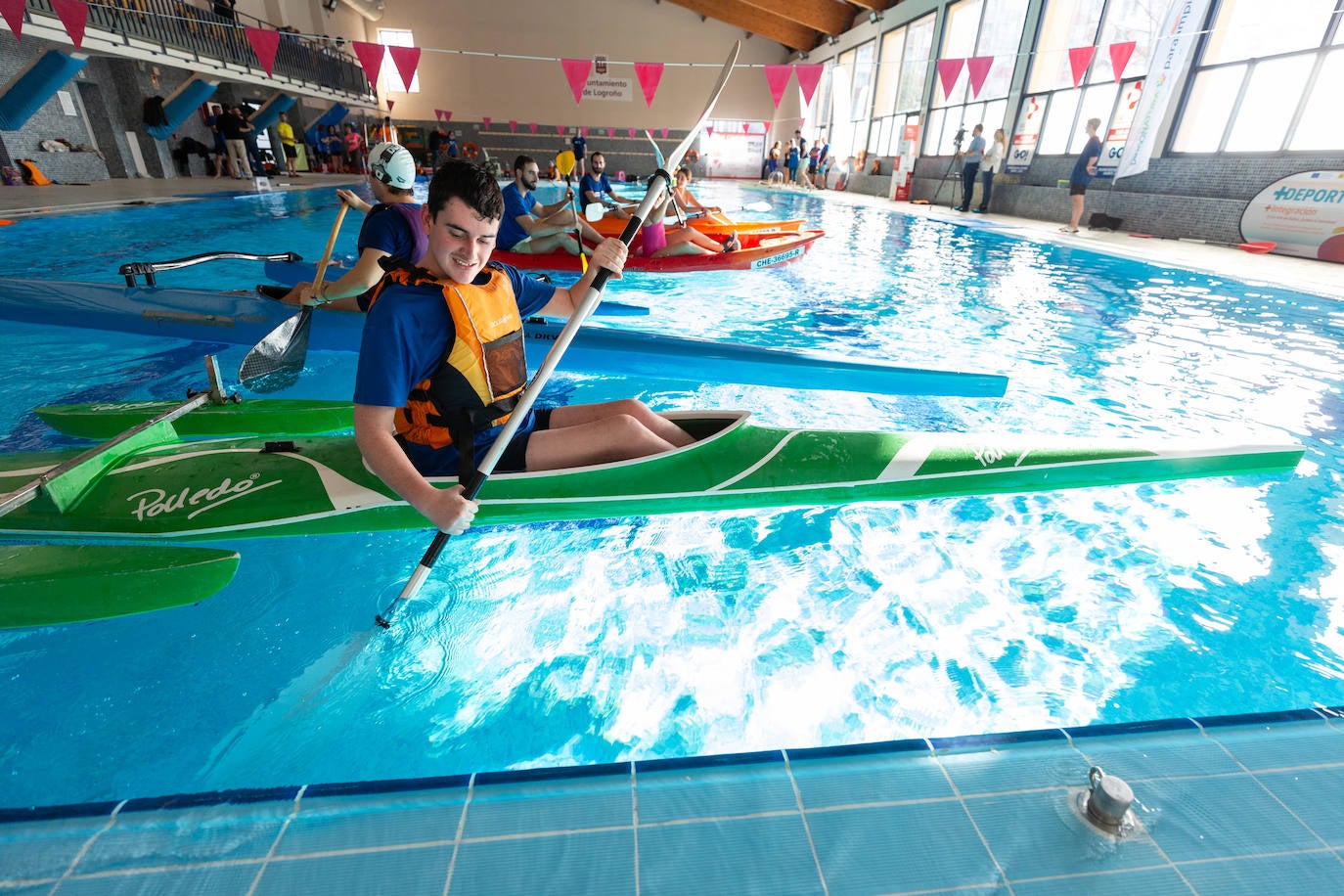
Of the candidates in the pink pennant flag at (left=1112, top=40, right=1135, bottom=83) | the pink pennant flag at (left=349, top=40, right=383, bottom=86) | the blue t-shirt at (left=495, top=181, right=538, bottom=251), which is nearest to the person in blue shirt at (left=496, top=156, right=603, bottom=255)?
the blue t-shirt at (left=495, top=181, right=538, bottom=251)

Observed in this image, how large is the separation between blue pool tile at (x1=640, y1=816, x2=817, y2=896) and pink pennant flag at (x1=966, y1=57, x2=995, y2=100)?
13271mm

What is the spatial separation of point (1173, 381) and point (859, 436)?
12.2 ft

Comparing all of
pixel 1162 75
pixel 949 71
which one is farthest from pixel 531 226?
pixel 1162 75

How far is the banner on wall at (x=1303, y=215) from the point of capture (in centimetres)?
878

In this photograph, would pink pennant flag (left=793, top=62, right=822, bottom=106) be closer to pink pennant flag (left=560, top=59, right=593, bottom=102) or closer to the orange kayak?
pink pennant flag (left=560, top=59, right=593, bottom=102)

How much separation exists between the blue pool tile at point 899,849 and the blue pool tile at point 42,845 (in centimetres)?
144

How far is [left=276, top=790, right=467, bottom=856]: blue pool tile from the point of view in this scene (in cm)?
127

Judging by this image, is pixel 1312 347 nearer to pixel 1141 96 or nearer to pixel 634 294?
pixel 634 294

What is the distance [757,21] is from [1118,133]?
65.8ft

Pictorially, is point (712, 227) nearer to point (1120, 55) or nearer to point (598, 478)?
point (598, 478)

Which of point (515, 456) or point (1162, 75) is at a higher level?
point (1162, 75)

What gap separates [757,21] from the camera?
1066 inches

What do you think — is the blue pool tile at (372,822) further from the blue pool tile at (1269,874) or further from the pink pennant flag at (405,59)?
the pink pennant flag at (405,59)

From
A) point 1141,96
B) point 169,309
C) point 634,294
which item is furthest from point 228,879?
point 1141,96
